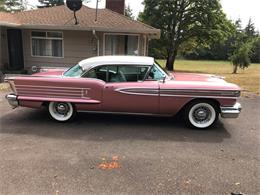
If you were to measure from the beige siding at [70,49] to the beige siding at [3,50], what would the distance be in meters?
0.95

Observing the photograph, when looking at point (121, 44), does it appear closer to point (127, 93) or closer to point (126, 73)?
point (126, 73)

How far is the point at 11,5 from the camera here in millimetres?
45375

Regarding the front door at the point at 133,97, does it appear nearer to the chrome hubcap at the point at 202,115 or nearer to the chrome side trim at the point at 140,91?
the chrome side trim at the point at 140,91

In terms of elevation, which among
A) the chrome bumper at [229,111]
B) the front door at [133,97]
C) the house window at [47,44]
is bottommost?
the chrome bumper at [229,111]

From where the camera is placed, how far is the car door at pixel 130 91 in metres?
5.56

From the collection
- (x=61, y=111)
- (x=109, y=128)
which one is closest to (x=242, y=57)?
Result: (x=109, y=128)

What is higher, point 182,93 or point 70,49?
point 70,49

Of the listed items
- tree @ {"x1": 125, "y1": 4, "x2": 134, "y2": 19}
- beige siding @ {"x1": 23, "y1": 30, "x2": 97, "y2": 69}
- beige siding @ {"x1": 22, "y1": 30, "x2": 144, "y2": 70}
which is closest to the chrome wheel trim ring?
beige siding @ {"x1": 22, "y1": 30, "x2": 144, "y2": 70}

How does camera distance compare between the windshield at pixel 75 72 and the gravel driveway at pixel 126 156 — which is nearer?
the gravel driveway at pixel 126 156

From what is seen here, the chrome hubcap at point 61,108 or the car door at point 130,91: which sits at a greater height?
the car door at point 130,91

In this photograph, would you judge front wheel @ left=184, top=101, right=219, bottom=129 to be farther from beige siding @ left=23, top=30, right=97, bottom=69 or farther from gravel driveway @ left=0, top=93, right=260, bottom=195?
beige siding @ left=23, top=30, right=97, bottom=69

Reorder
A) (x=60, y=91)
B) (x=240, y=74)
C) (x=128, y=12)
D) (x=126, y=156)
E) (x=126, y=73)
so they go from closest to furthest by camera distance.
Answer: (x=126, y=156) < (x=60, y=91) < (x=126, y=73) < (x=240, y=74) < (x=128, y=12)

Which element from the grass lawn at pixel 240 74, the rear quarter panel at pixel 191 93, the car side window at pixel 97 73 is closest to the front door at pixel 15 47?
the car side window at pixel 97 73

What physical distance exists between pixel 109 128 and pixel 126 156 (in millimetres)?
1456
